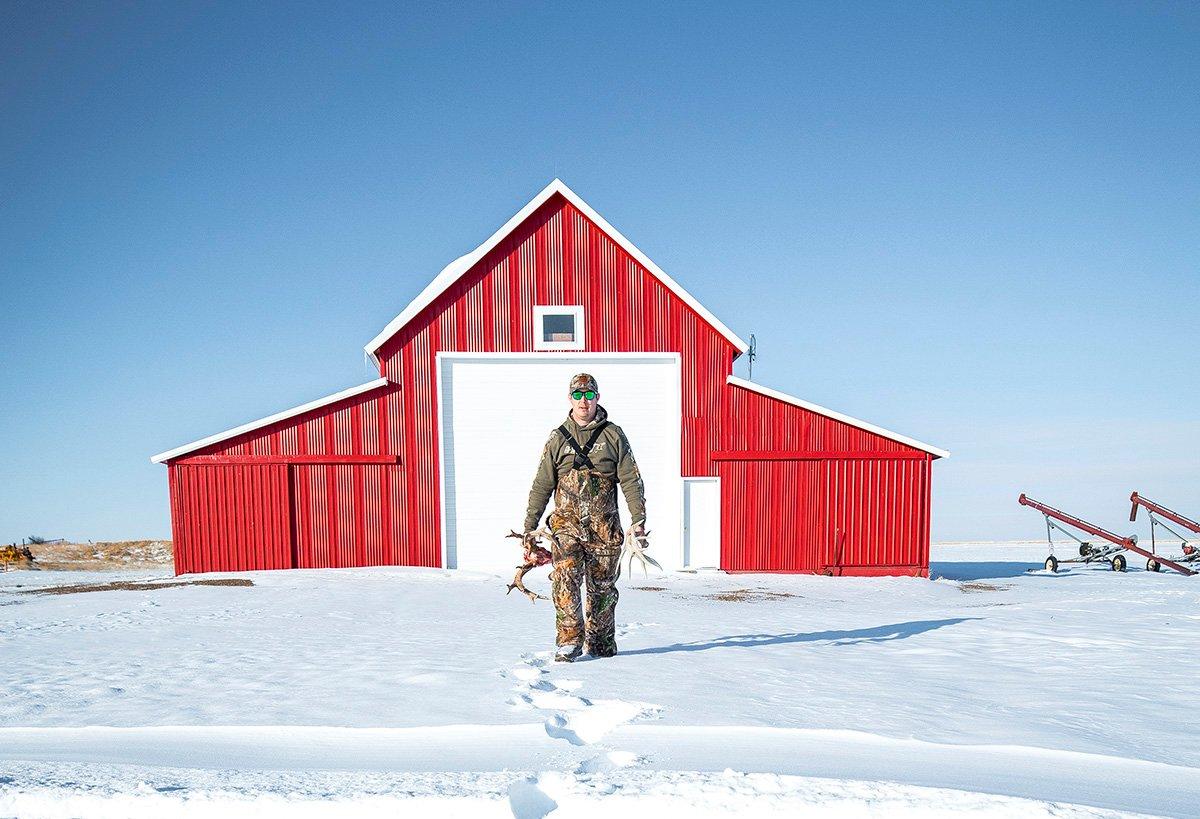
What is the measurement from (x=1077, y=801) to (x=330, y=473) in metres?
13.8

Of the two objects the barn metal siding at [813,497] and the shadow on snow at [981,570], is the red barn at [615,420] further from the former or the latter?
the shadow on snow at [981,570]

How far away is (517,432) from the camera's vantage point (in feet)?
48.3

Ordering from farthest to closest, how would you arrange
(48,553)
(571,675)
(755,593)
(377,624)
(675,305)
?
1. (48,553)
2. (675,305)
3. (755,593)
4. (377,624)
5. (571,675)

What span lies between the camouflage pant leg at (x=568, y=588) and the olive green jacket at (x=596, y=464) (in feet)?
1.00

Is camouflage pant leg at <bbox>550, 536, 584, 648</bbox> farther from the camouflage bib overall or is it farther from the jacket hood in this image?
the jacket hood

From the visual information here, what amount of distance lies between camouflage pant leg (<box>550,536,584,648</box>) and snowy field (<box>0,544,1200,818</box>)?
32cm

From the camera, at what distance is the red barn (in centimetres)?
1450

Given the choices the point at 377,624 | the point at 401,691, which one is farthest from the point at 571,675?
the point at 377,624

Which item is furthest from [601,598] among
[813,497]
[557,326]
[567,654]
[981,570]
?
[981,570]

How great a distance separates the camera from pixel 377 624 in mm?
6879

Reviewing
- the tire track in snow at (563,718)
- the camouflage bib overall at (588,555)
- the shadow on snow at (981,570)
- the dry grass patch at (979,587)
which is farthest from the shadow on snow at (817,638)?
the shadow on snow at (981,570)

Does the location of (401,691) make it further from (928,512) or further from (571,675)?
(928,512)

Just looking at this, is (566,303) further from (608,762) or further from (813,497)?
(608,762)

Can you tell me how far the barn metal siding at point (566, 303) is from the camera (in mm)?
14664
